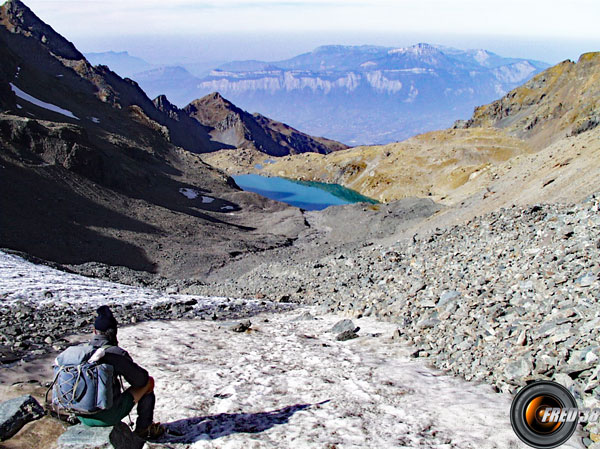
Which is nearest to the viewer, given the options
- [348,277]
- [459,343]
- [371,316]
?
[459,343]

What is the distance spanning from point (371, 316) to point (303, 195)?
116968mm

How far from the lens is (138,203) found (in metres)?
51.6

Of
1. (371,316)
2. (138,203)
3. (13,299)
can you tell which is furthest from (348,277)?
(138,203)

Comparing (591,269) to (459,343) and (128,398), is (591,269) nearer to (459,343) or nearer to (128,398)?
(459,343)

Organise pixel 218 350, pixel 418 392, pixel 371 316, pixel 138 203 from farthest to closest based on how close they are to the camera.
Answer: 1. pixel 138 203
2. pixel 371 316
3. pixel 218 350
4. pixel 418 392

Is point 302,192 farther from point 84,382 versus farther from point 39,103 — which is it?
point 84,382

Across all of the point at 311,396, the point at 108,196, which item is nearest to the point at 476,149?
the point at 108,196

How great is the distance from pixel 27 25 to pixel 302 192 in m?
84.9

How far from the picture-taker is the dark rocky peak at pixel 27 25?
12638 cm

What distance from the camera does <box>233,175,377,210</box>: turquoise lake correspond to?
12188 cm

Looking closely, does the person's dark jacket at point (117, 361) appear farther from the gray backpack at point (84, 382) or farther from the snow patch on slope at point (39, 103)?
the snow patch on slope at point (39, 103)

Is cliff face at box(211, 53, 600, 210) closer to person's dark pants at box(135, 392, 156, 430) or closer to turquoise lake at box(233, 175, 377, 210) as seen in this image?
turquoise lake at box(233, 175, 377, 210)

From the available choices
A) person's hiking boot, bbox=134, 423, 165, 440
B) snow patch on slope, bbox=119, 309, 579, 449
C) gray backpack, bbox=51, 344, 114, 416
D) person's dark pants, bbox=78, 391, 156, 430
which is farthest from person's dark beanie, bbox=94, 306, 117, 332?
snow patch on slope, bbox=119, 309, 579, 449

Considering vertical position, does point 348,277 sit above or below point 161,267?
above
